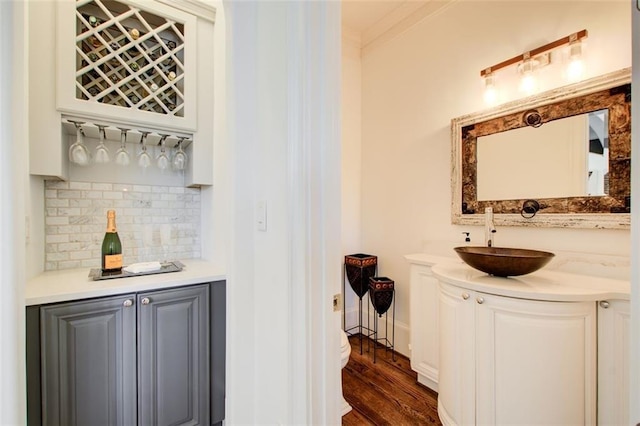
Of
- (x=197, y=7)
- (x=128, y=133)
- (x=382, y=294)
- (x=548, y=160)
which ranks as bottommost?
(x=382, y=294)

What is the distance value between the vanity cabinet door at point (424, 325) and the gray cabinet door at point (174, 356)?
1.41 meters

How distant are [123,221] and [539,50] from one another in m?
2.73

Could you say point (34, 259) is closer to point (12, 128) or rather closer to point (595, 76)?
point (12, 128)

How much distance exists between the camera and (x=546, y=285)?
138 centimetres

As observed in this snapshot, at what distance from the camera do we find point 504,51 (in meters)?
1.92

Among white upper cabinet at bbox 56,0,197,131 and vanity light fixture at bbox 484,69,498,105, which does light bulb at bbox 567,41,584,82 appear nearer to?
vanity light fixture at bbox 484,69,498,105

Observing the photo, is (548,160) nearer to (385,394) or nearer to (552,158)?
(552,158)

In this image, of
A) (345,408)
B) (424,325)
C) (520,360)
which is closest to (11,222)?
(345,408)

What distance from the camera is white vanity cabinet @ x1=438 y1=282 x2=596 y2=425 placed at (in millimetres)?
1247

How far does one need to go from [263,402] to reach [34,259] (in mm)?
1363

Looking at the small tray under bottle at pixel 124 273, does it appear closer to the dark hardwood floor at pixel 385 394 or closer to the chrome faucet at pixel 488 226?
the dark hardwood floor at pixel 385 394

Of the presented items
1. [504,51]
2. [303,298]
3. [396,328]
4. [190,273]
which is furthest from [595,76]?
[190,273]

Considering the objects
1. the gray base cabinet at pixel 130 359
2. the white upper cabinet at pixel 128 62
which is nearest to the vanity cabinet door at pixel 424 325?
the gray base cabinet at pixel 130 359

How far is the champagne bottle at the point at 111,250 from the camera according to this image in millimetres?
1579
